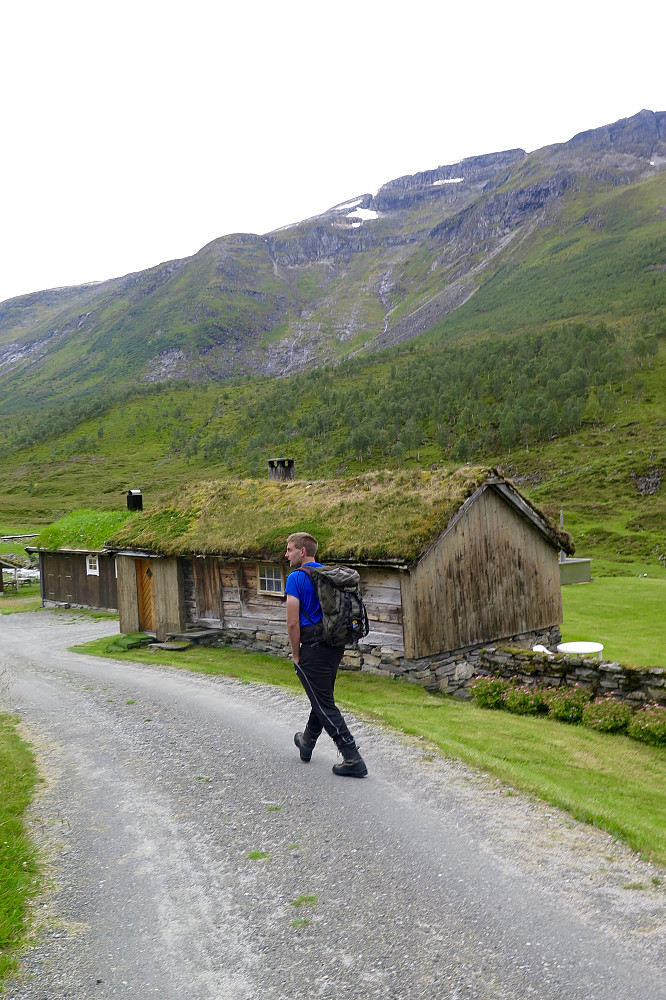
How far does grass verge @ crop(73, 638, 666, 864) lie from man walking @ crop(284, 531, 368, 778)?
189cm

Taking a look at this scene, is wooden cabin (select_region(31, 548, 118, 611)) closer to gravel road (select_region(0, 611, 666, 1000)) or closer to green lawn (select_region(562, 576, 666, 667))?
green lawn (select_region(562, 576, 666, 667))

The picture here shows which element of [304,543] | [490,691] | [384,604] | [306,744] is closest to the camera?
[304,543]

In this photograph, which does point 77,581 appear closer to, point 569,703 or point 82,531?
point 82,531

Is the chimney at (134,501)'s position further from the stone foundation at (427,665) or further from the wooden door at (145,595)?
the stone foundation at (427,665)

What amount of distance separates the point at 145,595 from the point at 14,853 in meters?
18.5

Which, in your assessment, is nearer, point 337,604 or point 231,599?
point 337,604

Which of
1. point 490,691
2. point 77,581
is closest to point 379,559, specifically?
point 490,691

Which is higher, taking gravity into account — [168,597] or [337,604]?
[337,604]

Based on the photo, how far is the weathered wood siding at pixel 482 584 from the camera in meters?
16.9

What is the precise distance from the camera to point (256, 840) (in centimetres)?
667

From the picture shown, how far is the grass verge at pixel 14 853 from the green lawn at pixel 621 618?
15891mm

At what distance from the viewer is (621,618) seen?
28250 mm

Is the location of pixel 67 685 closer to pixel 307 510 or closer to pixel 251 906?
pixel 307 510

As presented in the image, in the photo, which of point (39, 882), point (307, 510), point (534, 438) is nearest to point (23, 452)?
point (534, 438)
